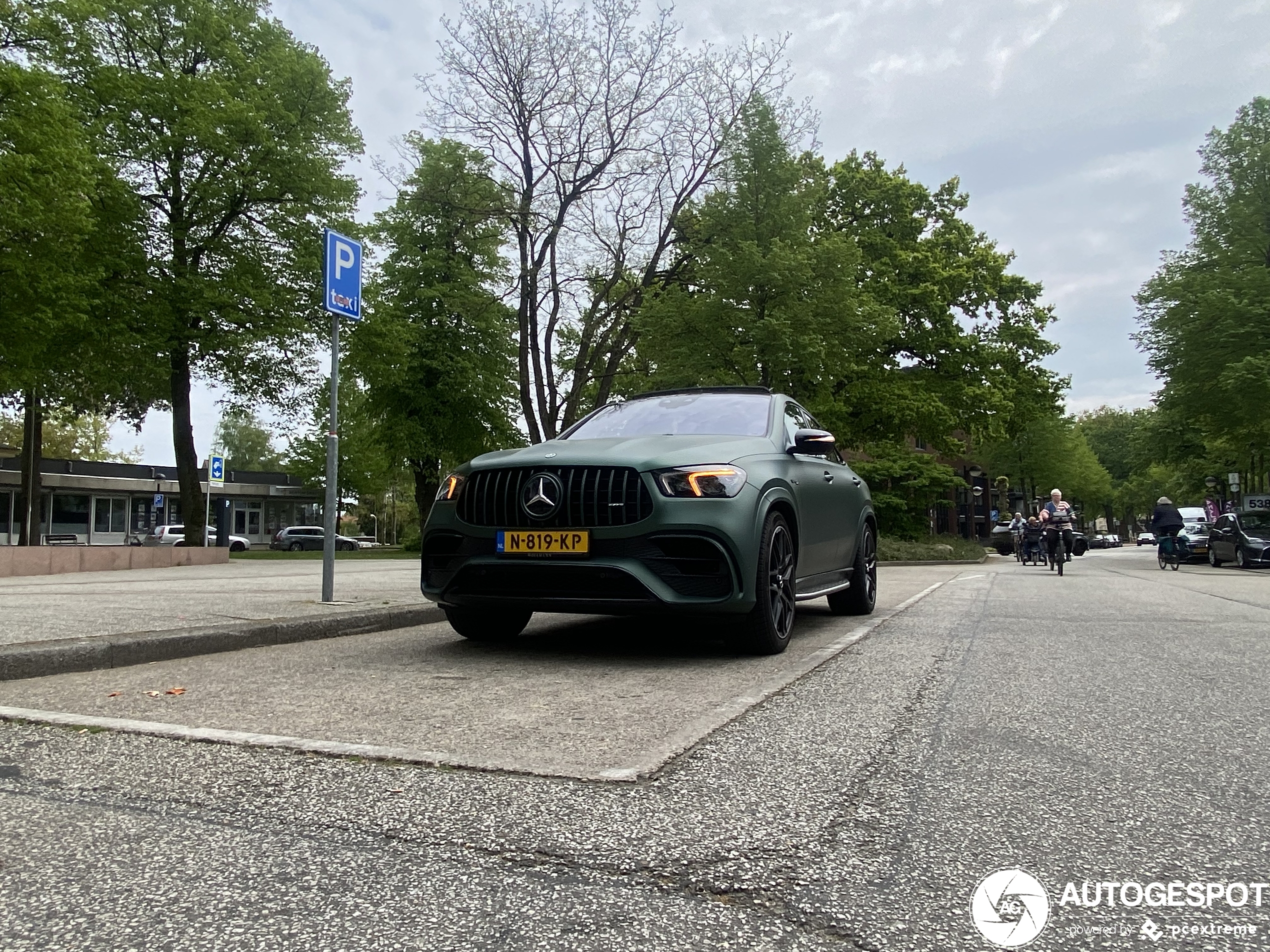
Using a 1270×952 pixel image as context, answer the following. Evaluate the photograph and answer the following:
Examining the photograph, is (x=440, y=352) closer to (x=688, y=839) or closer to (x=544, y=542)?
(x=544, y=542)

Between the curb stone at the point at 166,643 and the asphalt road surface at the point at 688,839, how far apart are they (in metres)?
1.22

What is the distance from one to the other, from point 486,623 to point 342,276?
3.81 m

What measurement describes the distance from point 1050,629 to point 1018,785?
4.76 metres

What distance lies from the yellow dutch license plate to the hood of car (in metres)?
0.38

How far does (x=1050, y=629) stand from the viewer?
7.11 meters

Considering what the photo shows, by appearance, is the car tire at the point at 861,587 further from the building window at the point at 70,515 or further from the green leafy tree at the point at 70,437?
the building window at the point at 70,515

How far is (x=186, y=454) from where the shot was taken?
23.4 meters

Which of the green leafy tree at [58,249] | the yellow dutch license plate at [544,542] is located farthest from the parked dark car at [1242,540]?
the green leafy tree at [58,249]

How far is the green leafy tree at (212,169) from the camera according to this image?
21641 millimetres

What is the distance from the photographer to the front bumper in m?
4.93

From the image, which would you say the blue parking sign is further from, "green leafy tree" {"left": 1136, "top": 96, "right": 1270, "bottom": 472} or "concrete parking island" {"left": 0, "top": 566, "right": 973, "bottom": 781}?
"green leafy tree" {"left": 1136, "top": 96, "right": 1270, "bottom": 472}

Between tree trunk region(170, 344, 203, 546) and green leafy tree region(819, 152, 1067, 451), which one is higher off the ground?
green leafy tree region(819, 152, 1067, 451)

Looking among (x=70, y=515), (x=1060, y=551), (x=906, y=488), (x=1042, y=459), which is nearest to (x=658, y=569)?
(x=1060, y=551)

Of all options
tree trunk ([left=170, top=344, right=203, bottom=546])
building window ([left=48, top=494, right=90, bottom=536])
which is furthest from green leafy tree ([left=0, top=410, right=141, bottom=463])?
tree trunk ([left=170, top=344, right=203, bottom=546])
